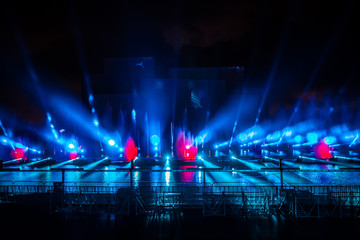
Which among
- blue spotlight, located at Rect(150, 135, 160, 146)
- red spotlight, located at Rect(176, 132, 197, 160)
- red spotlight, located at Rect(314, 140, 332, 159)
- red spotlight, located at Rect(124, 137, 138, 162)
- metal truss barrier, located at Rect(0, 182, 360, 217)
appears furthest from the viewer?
blue spotlight, located at Rect(150, 135, 160, 146)

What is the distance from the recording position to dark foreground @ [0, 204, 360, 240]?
5223mm

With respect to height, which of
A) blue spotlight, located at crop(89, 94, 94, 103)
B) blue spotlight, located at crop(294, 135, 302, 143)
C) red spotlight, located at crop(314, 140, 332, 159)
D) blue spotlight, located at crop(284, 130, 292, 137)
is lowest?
red spotlight, located at crop(314, 140, 332, 159)

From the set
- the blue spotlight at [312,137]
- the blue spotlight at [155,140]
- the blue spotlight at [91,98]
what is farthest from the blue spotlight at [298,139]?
the blue spotlight at [91,98]

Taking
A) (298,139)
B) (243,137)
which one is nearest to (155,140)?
(243,137)

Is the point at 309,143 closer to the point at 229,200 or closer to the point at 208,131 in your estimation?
the point at 208,131

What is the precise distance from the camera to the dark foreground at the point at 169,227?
17.1 feet

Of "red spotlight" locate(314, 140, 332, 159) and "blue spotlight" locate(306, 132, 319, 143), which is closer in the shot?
"red spotlight" locate(314, 140, 332, 159)

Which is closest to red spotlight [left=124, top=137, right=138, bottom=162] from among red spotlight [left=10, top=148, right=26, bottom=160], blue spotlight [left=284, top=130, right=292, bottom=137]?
red spotlight [left=10, top=148, right=26, bottom=160]

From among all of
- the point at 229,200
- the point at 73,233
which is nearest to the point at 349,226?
the point at 229,200

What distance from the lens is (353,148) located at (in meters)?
22.4

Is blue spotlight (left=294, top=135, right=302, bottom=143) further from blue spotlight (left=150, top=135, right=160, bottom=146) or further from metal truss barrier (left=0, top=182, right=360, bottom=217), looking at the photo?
metal truss barrier (left=0, top=182, right=360, bottom=217)

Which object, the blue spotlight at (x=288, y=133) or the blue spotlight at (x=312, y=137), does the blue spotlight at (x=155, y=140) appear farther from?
the blue spotlight at (x=312, y=137)

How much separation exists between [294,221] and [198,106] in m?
22.8

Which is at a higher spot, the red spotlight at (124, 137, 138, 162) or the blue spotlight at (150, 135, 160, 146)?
the blue spotlight at (150, 135, 160, 146)
